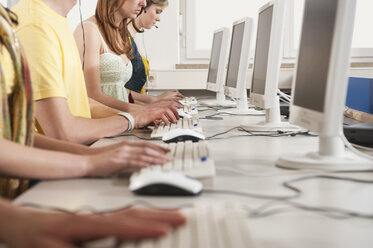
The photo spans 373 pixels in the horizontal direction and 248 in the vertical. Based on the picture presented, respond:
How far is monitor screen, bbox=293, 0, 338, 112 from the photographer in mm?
1177

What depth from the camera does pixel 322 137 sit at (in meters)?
1.22

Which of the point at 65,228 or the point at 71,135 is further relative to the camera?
the point at 71,135

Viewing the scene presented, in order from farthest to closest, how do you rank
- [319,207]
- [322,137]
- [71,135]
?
[71,135], [322,137], [319,207]

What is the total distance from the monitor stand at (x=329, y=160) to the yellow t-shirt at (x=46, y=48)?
2.41 ft

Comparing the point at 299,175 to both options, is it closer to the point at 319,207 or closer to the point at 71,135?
the point at 319,207

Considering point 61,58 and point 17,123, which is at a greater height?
point 61,58

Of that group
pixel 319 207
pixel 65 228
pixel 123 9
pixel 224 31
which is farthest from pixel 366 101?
pixel 65 228

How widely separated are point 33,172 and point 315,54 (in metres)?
0.75

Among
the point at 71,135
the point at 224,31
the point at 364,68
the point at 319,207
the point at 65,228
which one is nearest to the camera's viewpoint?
the point at 65,228

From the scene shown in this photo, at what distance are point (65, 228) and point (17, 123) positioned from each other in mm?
589

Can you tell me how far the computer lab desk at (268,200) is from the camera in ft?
2.37

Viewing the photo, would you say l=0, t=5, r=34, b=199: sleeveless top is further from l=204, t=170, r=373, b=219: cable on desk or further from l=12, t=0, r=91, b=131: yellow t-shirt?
l=204, t=170, r=373, b=219: cable on desk

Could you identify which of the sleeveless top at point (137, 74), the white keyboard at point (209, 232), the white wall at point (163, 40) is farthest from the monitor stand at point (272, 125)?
the white wall at point (163, 40)

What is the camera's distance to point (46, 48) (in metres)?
1.55
